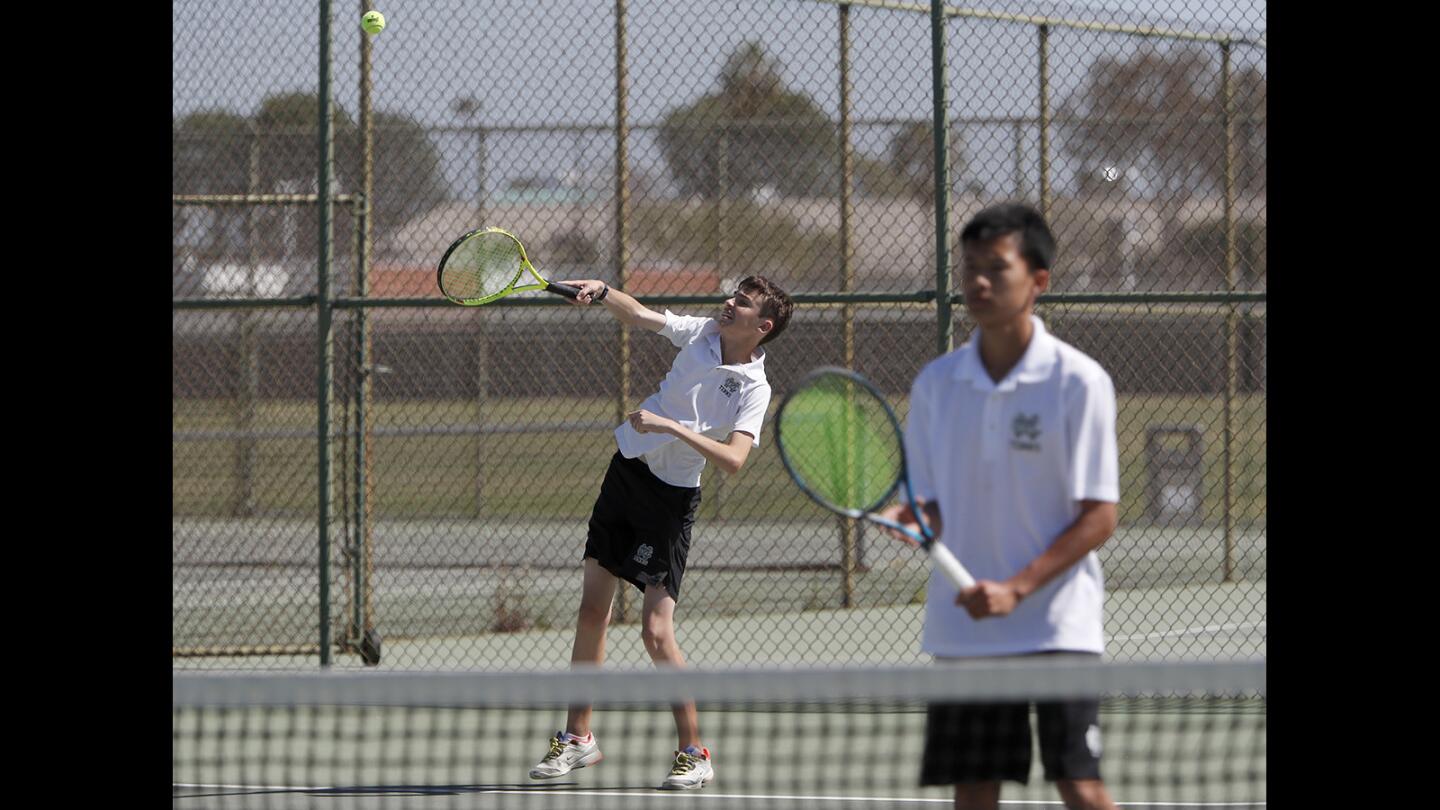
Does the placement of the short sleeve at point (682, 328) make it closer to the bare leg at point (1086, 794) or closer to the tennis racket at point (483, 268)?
the tennis racket at point (483, 268)

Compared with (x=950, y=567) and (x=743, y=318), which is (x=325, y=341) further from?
(x=950, y=567)

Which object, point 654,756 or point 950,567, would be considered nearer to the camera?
point 950,567

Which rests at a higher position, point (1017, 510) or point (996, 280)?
point (996, 280)

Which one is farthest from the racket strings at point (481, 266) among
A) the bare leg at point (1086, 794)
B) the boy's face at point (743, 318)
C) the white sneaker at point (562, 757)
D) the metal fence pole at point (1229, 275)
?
the metal fence pole at point (1229, 275)

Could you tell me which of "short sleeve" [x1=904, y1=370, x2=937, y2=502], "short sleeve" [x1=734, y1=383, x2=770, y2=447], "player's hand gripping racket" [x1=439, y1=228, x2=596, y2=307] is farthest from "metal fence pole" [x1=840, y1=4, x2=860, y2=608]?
"short sleeve" [x1=904, y1=370, x2=937, y2=502]

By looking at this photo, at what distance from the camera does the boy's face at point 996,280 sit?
3.27 metres

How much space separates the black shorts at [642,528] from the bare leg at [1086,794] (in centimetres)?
228

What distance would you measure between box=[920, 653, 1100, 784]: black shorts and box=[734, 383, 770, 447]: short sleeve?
2019 millimetres

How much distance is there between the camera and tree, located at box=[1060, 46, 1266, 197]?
7.96 meters

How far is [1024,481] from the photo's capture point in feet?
10.6

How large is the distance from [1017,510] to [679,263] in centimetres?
540

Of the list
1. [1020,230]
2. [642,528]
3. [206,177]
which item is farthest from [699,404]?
[206,177]
